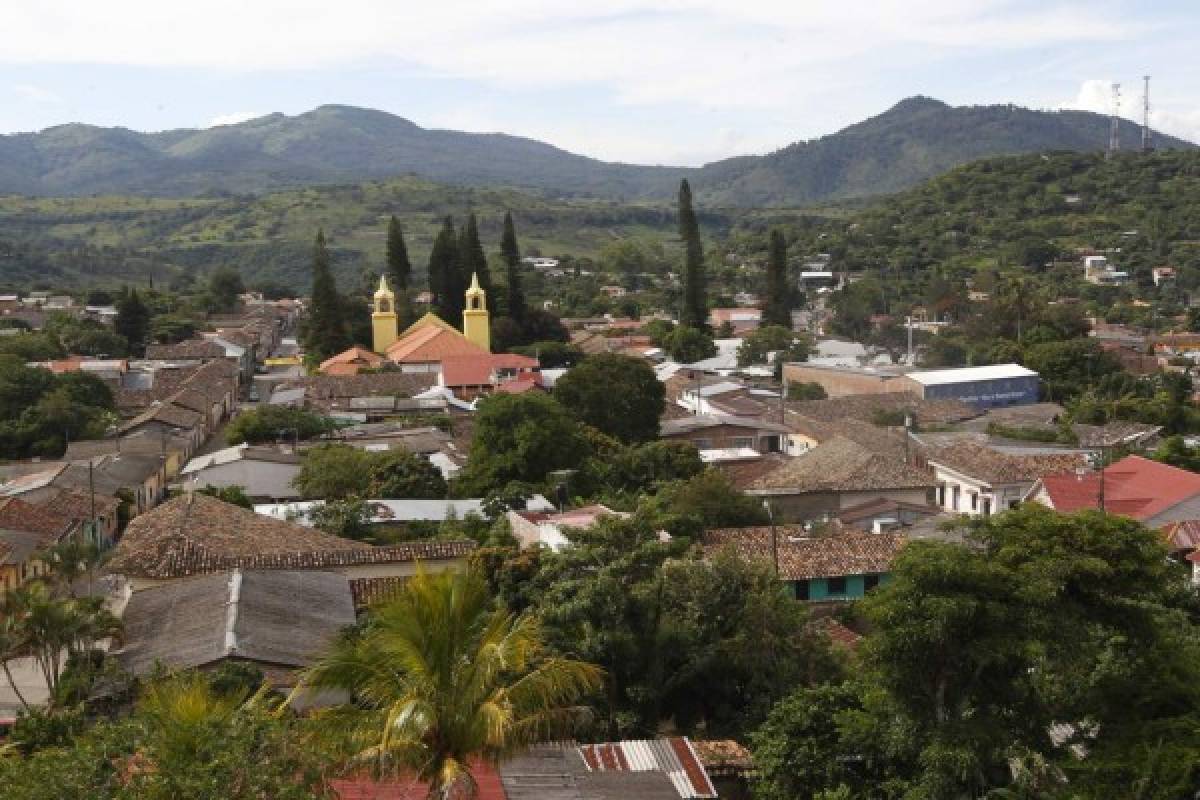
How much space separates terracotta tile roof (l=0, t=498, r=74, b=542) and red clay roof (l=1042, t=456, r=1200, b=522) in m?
17.4

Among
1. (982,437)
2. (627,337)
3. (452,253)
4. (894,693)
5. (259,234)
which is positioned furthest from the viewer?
(259,234)

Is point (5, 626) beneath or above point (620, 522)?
beneath

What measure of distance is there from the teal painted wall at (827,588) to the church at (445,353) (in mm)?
25769

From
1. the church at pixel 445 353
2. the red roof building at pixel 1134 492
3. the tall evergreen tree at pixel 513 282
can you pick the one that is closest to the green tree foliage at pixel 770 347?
the church at pixel 445 353

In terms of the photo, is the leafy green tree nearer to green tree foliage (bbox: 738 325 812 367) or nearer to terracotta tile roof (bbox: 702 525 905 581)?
terracotta tile roof (bbox: 702 525 905 581)

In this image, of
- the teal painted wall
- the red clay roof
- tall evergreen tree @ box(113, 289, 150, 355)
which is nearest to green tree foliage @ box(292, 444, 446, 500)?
the teal painted wall

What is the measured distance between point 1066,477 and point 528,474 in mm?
10546

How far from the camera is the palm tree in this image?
20.9ft

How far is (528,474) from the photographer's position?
27.2m

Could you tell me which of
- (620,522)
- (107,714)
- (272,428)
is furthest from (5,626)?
(272,428)

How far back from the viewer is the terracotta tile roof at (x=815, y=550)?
1886cm

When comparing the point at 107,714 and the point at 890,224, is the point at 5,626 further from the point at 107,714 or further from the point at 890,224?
the point at 890,224

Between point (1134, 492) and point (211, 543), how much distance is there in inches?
618

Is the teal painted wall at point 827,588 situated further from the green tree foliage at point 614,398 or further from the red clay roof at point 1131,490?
the green tree foliage at point 614,398
